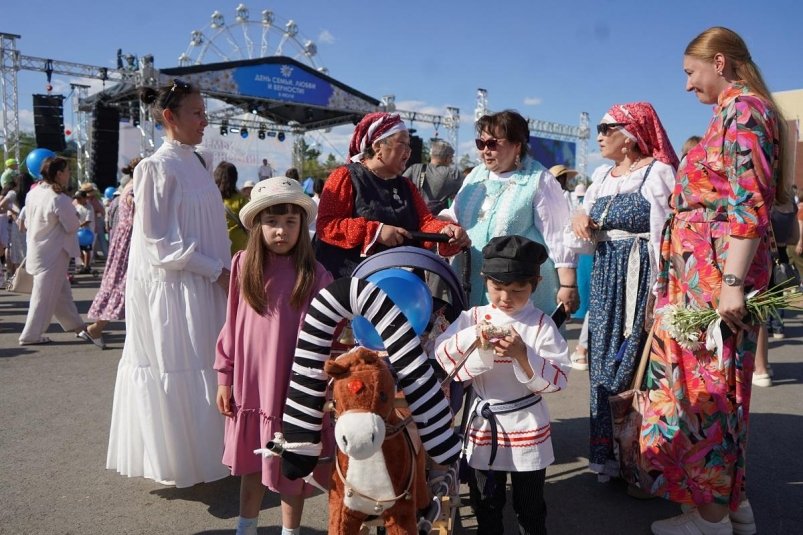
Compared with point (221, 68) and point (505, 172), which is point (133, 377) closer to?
point (505, 172)

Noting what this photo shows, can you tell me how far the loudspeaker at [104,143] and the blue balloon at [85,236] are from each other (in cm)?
831

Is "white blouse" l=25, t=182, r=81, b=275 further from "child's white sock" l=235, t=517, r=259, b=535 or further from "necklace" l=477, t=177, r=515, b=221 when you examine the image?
"child's white sock" l=235, t=517, r=259, b=535

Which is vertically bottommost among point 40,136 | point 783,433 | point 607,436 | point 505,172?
point 783,433

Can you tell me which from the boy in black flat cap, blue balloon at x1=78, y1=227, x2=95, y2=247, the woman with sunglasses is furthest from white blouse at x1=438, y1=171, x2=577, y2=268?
blue balloon at x1=78, y1=227, x2=95, y2=247

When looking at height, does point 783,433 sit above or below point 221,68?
below

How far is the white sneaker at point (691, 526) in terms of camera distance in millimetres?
2967

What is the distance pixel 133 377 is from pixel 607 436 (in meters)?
2.66

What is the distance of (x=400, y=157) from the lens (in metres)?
3.31

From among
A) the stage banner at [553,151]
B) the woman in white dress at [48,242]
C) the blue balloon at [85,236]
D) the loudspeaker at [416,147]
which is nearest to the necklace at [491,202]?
the woman in white dress at [48,242]

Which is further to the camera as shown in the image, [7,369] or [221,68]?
[221,68]

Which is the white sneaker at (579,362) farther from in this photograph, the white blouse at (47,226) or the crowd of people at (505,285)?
the white blouse at (47,226)

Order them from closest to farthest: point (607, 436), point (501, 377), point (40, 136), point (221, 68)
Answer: point (501, 377)
point (607, 436)
point (221, 68)
point (40, 136)

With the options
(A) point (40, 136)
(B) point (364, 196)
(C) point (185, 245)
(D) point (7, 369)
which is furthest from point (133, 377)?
(A) point (40, 136)

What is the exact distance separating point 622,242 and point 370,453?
2.20 meters
